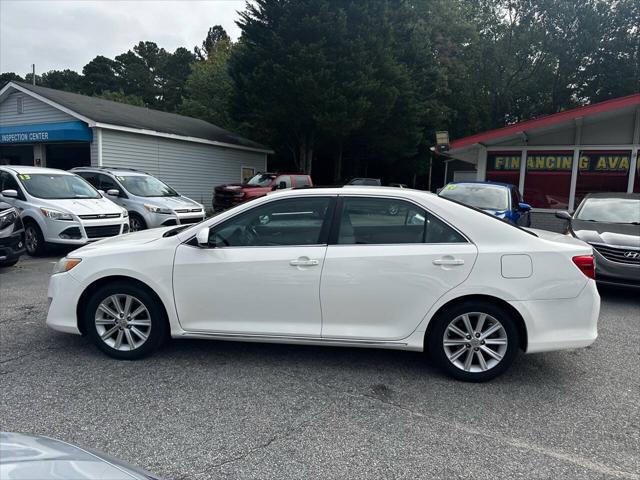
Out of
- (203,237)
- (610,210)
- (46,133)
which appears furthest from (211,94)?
(203,237)

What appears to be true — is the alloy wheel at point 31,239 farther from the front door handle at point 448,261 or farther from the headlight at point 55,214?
the front door handle at point 448,261

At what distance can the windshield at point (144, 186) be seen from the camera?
1219cm

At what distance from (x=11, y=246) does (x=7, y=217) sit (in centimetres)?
47

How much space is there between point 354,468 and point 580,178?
14.4 metres

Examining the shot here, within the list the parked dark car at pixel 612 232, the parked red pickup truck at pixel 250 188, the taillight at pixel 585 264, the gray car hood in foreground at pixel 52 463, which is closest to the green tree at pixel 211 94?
the parked red pickup truck at pixel 250 188

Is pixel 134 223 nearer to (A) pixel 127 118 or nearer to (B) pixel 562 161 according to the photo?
(A) pixel 127 118

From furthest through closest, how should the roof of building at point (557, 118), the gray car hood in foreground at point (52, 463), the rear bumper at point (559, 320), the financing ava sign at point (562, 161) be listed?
1. the financing ava sign at point (562, 161)
2. the roof of building at point (557, 118)
3. the rear bumper at point (559, 320)
4. the gray car hood in foreground at point (52, 463)

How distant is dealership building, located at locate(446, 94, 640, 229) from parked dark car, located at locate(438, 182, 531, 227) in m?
4.66

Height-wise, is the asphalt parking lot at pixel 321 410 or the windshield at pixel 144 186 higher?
the windshield at pixel 144 186

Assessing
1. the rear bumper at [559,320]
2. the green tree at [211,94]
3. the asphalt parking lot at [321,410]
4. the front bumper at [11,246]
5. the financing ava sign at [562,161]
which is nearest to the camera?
the asphalt parking lot at [321,410]

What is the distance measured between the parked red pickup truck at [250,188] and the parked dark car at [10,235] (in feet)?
28.1

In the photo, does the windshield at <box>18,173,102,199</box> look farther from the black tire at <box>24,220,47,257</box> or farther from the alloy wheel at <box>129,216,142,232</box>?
the alloy wheel at <box>129,216,142,232</box>

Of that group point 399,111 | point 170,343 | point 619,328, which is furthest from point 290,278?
point 399,111

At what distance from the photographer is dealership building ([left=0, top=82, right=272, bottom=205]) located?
16.8m
